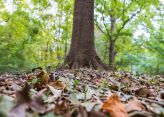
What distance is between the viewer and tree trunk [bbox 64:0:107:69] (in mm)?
6617

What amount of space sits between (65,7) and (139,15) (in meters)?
4.92

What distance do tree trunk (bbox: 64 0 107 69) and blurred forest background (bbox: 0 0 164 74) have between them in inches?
135

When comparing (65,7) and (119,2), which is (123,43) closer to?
(65,7)

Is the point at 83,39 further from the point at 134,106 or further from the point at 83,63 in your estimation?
the point at 134,106

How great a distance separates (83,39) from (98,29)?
10.6 meters

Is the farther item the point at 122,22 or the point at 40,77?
the point at 122,22

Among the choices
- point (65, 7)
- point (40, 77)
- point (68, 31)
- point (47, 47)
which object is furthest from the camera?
point (47, 47)

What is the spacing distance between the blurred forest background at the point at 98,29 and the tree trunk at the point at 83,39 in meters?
3.44

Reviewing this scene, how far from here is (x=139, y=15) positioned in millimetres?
15711

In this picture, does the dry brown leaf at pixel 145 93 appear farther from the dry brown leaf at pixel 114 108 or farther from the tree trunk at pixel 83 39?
Answer: the tree trunk at pixel 83 39

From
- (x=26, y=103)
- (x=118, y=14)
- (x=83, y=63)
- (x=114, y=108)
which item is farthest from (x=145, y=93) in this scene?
(x=118, y=14)

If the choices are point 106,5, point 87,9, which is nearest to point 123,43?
point 106,5

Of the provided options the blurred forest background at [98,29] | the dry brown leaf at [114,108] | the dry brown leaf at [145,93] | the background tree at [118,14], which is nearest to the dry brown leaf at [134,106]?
the dry brown leaf at [114,108]

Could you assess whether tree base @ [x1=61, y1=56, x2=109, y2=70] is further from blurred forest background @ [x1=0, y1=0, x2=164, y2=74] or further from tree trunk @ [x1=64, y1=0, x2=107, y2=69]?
blurred forest background @ [x1=0, y1=0, x2=164, y2=74]
